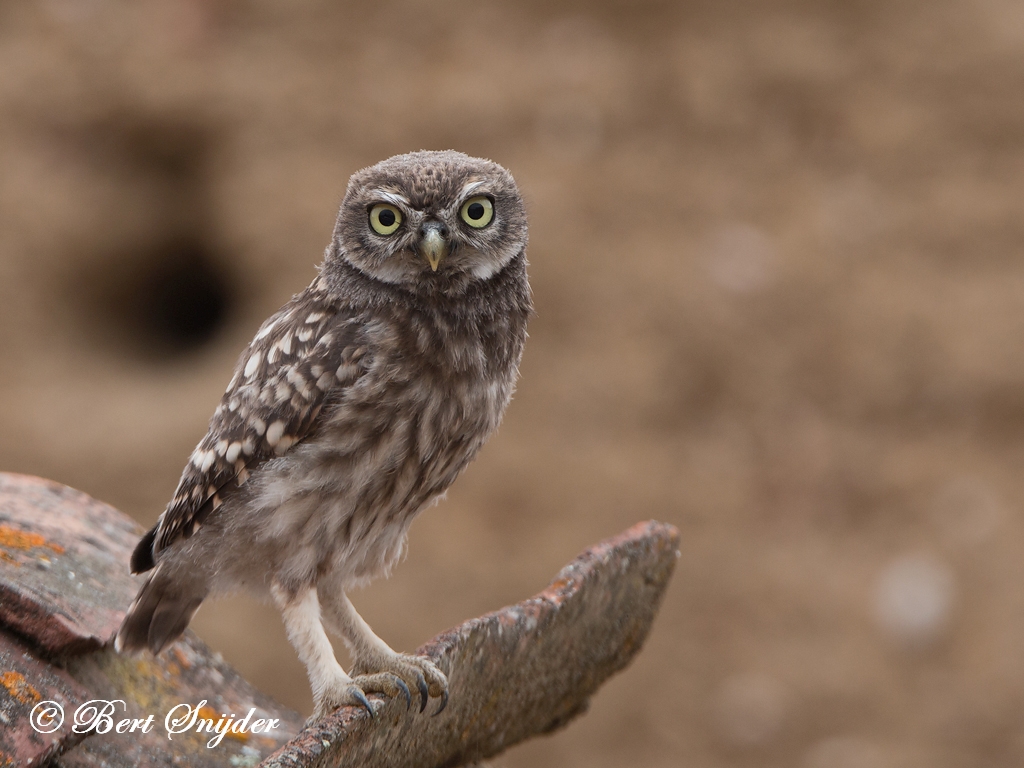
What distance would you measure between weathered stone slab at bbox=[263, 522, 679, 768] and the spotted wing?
25.0 inches

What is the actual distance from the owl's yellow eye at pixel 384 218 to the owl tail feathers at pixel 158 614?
3.17 ft

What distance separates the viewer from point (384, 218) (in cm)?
240

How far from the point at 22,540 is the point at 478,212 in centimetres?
126

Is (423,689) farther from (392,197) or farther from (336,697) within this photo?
(392,197)

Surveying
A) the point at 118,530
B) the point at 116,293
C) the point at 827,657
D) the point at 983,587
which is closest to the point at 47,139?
the point at 116,293

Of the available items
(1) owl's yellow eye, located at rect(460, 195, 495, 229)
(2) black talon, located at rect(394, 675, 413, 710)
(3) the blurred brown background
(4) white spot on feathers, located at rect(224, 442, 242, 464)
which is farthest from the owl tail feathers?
(3) the blurred brown background

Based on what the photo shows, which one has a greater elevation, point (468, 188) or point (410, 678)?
point (468, 188)

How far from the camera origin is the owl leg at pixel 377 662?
2.25 meters

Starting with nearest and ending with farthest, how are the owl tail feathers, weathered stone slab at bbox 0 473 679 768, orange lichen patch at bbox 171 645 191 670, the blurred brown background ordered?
weathered stone slab at bbox 0 473 679 768 < the owl tail feathers < orange lichen patch at bbox 171 645 191 670 < the blurred brown background

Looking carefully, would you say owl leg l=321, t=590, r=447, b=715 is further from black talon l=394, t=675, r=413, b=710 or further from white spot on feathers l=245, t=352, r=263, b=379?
white spot on feathers l=245, t=352, r=263, b=379

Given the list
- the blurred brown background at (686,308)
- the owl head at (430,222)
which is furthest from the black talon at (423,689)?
the blurred brown background at (686,308)

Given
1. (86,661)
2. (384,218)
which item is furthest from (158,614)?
(384,218)

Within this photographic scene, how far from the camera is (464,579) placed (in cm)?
544

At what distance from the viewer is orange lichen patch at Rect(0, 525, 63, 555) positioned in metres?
2.41
